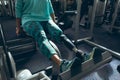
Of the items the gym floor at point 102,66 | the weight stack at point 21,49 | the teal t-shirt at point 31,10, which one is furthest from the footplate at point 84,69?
the weight stack at point 21,49

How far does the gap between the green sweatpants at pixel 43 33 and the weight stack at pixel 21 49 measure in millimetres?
459

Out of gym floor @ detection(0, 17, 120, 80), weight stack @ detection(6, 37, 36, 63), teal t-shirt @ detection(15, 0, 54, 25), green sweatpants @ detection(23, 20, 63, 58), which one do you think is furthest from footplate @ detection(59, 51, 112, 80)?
weight stack @ detection(6, 37, 36, 63)

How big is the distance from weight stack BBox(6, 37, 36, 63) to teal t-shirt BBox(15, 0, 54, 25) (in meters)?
0.48

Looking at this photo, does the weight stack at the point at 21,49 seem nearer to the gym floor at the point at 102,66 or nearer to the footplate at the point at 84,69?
the gym floor at the point at 102,66

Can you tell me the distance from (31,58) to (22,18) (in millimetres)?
634

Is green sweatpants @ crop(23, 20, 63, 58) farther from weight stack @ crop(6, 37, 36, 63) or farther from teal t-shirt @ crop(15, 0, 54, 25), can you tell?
weight stack @ crop(6, 37, 36, 63)

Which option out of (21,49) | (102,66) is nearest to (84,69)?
(102,66)

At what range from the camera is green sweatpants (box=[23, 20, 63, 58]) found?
1368mm

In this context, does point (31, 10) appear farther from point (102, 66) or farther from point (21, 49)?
point (102, 66)

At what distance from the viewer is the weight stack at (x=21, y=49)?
2027 mm

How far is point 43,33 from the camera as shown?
149 cm

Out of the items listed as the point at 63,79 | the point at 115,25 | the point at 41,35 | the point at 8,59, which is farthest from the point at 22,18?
the point at 115,25

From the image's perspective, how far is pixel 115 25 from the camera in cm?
294

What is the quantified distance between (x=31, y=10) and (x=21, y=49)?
73cm
